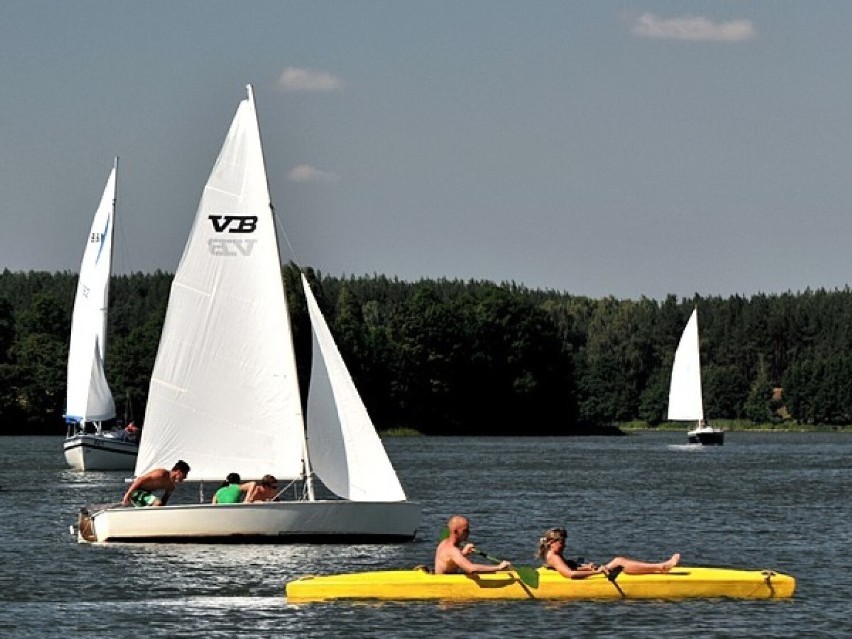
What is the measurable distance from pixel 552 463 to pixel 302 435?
67499 mm

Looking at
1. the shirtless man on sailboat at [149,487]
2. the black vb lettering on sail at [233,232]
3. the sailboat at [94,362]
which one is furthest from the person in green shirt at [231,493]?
the sailboat at [94,362]

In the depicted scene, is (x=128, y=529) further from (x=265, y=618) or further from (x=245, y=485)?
(x=265, y=618)

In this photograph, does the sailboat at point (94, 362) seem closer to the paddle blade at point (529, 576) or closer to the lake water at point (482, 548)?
the lake water at point (482, 548)

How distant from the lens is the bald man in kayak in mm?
35281

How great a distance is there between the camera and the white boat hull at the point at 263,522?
42500 millimetres

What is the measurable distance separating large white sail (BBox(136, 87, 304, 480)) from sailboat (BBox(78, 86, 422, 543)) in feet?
0.07

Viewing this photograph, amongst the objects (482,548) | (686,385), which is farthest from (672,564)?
(686,385)

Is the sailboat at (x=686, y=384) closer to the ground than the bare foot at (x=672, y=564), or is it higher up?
higher up

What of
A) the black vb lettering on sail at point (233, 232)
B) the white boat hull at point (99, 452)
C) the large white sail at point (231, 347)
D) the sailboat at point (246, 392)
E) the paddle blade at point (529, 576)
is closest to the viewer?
the paddle blade at point (529, 576)

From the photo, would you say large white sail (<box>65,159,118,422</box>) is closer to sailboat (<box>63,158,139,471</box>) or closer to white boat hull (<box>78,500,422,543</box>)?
sailboat (<box>63,158,139,471</box>)

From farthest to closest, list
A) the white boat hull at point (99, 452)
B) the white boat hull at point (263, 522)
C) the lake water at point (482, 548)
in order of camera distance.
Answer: the white boat hull at point (99, 452) < the white boat hull at point (263, 522) < the lake water at point (482, 548)

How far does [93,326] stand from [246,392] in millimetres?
45364

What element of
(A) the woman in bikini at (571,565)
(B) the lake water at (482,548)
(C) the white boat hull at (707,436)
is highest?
(C) the white boat hull at (707,436)

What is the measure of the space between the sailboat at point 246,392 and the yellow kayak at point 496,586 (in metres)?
7.16
